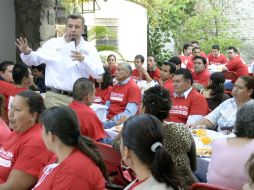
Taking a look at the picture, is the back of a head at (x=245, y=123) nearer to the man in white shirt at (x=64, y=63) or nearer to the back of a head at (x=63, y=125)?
the back of a head at (x=63, y=125)

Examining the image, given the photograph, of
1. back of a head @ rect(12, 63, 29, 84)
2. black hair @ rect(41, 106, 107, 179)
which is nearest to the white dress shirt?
back of a head @ rect(12, 63, 29, 84)

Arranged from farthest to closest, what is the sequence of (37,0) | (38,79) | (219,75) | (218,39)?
(218,39) → (37,0) → (38,79) → (219,75)

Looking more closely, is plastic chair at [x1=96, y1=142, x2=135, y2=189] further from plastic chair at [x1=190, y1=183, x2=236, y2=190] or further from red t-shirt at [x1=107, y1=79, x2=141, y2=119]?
red t-shirt at [x1=107, y1=79, x2=141, y2=119]

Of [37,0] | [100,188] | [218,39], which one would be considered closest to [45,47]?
[100,188]

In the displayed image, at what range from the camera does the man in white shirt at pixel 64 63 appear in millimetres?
5609

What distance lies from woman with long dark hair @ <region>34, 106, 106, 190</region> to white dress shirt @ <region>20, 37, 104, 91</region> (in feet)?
9.00

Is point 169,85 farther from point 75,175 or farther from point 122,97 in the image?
point 75,175

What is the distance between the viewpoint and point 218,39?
697 inches

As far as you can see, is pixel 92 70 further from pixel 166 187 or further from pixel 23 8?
pixel 23 8

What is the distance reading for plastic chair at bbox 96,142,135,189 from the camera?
4.08 m

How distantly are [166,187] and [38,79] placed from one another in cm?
644

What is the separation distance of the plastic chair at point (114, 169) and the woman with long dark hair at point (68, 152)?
3.65 feet

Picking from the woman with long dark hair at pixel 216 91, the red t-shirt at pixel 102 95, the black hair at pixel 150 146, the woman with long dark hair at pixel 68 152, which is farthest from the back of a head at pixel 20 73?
the black hair at pixel 150 146

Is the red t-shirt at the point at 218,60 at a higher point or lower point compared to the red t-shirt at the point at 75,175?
lower
